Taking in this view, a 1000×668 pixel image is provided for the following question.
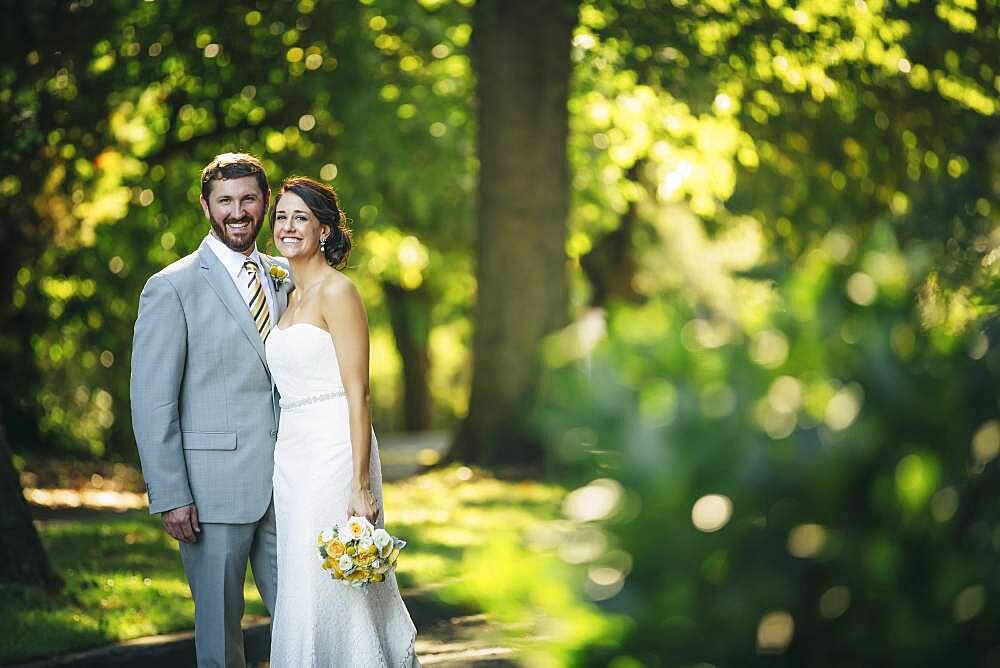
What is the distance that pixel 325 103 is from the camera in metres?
16.7

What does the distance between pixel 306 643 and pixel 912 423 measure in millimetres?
3453

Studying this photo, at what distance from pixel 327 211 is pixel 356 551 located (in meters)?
1.46

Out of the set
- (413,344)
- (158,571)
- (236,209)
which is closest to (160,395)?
(236,209)

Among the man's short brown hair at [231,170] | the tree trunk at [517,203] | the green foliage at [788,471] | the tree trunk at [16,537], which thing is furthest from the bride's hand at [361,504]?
the tree trunk at [517,203]

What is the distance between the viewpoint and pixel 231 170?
5570 millimetres

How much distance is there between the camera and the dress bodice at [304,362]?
17.7 ft

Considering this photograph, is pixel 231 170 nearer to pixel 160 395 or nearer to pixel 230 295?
pixel 230 295

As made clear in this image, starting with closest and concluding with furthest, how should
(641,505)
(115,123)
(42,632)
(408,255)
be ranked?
A: (641,505) < (42,632) < (115,123) < (408,255)

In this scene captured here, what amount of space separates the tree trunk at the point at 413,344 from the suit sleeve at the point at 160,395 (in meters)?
23.5

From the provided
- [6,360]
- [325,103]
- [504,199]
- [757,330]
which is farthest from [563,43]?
[757,330]

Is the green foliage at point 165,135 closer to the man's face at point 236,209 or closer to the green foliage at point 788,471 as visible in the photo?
the man's face at point 236,209

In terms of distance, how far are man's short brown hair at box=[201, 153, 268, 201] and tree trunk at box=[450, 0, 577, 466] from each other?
997 centimetres

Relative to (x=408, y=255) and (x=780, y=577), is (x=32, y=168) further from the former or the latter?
(x=780, y=577)

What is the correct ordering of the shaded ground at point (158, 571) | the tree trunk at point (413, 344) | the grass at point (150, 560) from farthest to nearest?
the tree trunk at point (413, 344)
the grass at point (150, 560)
the shaded ground at point (158, 571)
